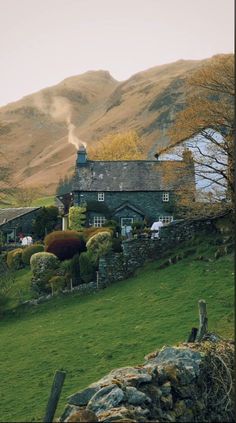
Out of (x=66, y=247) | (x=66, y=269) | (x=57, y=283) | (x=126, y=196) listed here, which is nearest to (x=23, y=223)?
(x=126, y=196)

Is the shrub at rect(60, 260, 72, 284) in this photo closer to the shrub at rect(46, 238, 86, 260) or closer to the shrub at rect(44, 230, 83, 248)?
the shrub at rect(46, 238, 86, 260)

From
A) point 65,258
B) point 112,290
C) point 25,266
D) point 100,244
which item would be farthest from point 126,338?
point 25,266

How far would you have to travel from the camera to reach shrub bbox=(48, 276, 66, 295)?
37.8 meters

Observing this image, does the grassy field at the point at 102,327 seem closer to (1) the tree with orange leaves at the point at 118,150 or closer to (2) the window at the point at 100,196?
(2) the window at the point at 100,196

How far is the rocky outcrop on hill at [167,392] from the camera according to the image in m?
13.3

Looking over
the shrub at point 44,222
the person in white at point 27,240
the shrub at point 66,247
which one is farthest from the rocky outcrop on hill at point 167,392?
the shrub at point 44,222

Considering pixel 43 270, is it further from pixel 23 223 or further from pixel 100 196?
pixel 23 223

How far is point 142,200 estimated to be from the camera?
57.1 metres

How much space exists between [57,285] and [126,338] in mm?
13329

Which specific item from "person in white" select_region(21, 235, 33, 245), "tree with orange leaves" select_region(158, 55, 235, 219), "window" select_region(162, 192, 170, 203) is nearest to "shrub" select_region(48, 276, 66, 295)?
"tree with orange leaves" select_region(158, 55, 235, 219)

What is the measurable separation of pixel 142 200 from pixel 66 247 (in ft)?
51.8

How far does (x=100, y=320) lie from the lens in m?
29.3

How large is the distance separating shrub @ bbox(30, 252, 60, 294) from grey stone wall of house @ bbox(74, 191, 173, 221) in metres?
15.9

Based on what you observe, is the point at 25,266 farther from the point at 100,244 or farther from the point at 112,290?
the point at 112,290
